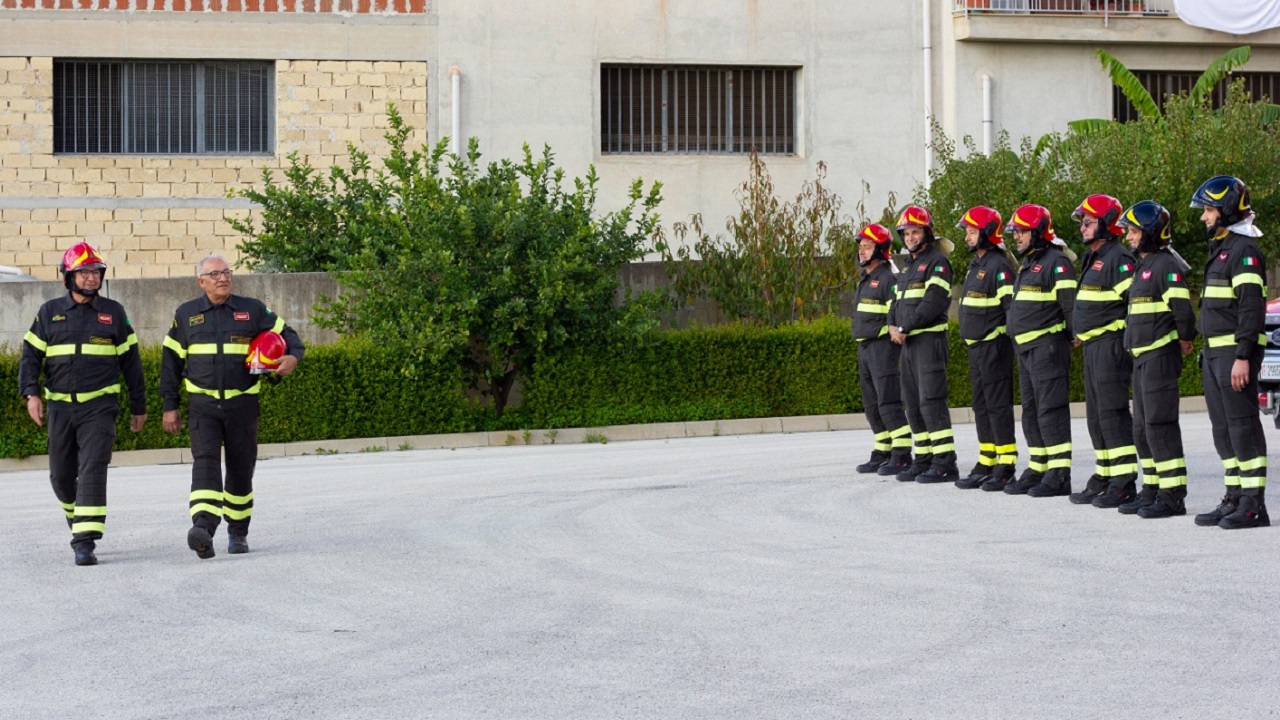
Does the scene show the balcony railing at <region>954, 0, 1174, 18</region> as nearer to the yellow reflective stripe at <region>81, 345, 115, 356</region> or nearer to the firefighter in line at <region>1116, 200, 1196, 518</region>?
the firefighter in line at <region>1116, 200, 1196, 518</region>

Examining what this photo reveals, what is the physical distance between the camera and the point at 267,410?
69.9ft

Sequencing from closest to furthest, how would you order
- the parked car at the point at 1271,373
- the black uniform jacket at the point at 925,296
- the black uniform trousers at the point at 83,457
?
the black uniform trousers at the point at 83,457, the black uniform jacket at the point at 925,296, the parked car at the point at 1271,373

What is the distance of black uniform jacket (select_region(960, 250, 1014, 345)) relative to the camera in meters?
13.5

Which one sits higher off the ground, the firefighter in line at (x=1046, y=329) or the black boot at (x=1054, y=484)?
the firefighter in line at (x=1046, y=329)

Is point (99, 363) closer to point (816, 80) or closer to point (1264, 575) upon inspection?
point (1264, 575)

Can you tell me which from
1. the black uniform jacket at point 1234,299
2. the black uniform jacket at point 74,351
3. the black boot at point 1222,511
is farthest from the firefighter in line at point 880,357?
the black uniform jacket at point 74,351

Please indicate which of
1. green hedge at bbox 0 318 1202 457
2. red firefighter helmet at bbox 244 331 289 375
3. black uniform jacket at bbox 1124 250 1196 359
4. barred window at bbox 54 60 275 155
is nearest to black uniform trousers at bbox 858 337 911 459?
black uniform jacket at bbox 1124 250 1196 359

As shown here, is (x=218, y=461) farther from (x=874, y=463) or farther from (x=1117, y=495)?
(x=874, y=463)

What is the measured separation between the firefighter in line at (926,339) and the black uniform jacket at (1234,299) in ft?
10.9

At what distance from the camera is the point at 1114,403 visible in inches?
482

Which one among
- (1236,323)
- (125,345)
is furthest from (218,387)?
(1236,323)

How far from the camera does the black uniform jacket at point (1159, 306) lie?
1139cm

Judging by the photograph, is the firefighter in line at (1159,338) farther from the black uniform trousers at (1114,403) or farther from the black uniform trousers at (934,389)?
the black uniform trousers at (934,389)

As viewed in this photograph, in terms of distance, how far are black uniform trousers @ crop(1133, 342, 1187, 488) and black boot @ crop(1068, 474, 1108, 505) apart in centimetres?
87
